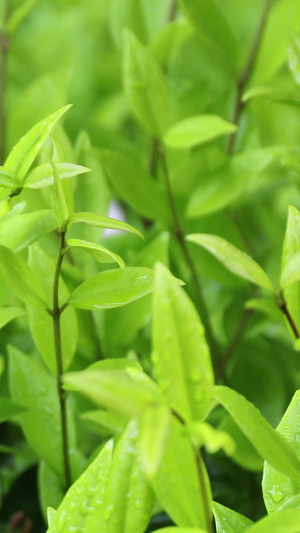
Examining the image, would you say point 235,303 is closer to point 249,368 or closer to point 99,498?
point 249,368

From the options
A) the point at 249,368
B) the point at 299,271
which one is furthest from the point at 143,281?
the point at 249,368

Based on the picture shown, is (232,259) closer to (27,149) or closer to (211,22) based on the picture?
(27,149)

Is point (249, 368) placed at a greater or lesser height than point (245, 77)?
lesser

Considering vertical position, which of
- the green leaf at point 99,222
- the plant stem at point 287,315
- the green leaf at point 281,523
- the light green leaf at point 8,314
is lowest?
the green leaf at point 281,523

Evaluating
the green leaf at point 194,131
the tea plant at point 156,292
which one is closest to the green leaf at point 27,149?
the tea plant at point 156,292

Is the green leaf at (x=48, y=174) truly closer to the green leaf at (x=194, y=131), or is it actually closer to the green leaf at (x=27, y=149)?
the green leaf at (x=27, y=149)

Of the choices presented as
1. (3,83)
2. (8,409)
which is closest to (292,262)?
(8,409)
